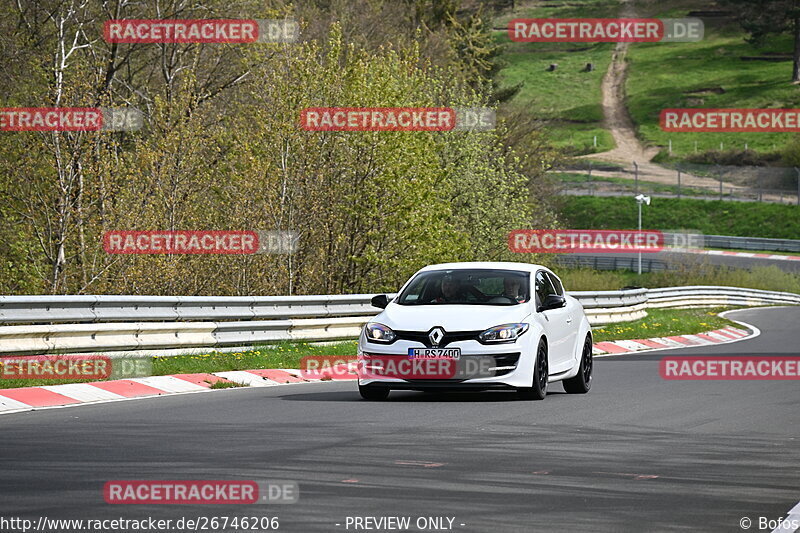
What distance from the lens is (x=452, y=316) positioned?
15094 mm

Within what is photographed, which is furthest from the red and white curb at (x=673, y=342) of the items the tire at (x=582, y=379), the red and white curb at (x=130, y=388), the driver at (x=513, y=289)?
the driver at (x=513, y=289)

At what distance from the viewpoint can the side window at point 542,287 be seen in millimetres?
16292

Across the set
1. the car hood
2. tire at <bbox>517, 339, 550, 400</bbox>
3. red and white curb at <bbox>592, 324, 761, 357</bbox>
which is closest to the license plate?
the car hood

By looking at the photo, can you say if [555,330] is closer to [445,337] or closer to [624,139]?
[445,337]

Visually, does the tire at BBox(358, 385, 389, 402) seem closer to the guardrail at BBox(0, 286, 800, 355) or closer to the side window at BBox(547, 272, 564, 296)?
the side window at BBox(547, 272, 564, 296)

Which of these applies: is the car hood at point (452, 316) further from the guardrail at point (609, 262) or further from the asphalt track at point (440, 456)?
the guardrail at point (609, 262)

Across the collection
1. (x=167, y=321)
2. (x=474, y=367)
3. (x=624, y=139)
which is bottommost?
(x=474, y=367)

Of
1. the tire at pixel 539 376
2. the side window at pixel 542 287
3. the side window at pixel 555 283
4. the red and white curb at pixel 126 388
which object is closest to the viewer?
the red and white curb at pixel 126 388

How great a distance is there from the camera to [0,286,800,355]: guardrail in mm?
16125

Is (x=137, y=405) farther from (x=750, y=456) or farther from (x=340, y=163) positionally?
(x=340, y=163)

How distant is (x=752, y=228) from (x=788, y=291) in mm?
19321

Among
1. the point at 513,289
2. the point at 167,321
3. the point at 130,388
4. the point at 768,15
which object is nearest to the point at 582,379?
the point at 513,289

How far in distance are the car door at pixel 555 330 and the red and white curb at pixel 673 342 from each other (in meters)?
9.57

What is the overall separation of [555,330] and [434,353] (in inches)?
73.7
